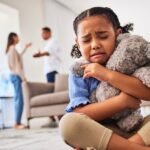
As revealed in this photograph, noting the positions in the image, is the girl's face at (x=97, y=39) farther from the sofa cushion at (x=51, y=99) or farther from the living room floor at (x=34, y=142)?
the sofa cushion at (x=51, y=99)

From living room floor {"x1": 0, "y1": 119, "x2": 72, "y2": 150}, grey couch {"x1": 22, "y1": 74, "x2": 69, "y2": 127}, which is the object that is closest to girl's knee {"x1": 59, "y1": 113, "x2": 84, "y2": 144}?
living room floor {"x1": 0, "y1": 119, "x2": 72, "y2": 150}

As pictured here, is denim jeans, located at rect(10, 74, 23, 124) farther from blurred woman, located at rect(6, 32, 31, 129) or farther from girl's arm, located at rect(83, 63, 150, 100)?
girl's arm, located at rect(83, 63, 150, 100)

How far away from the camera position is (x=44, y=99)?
336cm

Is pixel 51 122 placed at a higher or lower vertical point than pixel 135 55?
lower

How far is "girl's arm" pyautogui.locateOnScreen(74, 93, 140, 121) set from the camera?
0.86m

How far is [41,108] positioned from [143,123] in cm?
256

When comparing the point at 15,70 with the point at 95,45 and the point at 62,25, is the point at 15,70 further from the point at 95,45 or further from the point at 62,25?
the point at 95,45

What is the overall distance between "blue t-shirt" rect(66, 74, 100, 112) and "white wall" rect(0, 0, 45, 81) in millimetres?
4079

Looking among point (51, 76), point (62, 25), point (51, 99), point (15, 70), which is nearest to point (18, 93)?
point (15, 70)

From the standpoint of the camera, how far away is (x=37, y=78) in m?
5.07

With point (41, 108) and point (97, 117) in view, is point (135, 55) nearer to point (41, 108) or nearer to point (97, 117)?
point (97, 117)

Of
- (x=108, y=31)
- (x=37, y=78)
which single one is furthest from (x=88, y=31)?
(x=37, y=78)

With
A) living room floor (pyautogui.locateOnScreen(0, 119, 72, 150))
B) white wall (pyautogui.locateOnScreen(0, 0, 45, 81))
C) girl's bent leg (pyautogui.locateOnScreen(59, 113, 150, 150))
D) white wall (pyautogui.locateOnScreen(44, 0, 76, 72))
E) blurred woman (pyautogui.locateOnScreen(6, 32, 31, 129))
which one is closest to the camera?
girl's bent leg (pyautogui.locateOnScreen(59, 113, 150, 150))

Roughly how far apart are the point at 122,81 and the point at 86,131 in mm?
152
